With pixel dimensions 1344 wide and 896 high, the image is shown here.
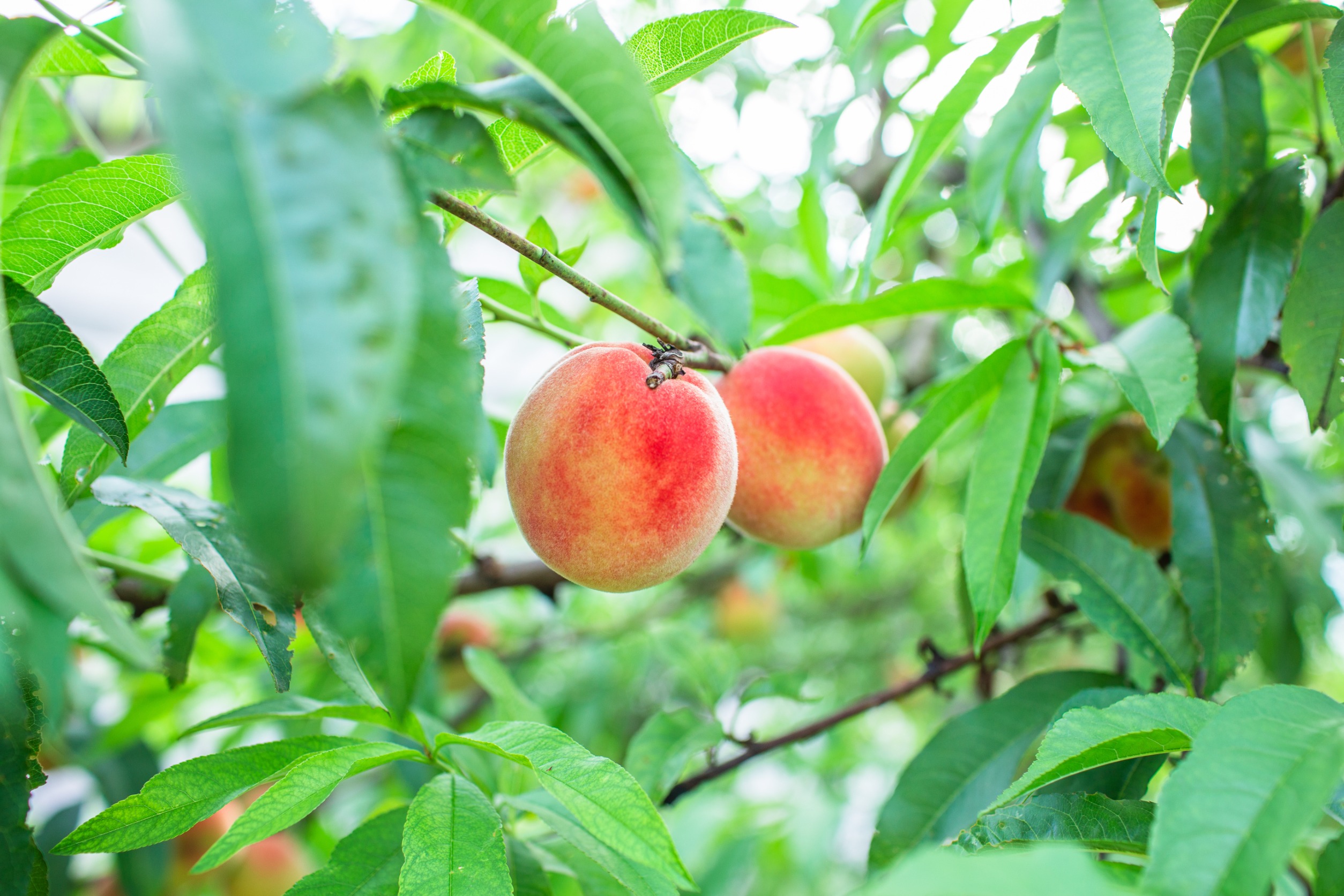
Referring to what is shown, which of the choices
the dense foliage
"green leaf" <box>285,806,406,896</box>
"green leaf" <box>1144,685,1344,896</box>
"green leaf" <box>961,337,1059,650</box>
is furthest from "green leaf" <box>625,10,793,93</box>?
"green leaf" <box>285,806,406,896</box>

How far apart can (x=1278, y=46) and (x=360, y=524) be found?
1.21 metres

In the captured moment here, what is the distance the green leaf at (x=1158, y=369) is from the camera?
25.5 inches

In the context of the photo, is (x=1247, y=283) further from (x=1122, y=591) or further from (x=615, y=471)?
(x=615, y=471)

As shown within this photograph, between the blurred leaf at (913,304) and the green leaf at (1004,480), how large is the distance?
8cm

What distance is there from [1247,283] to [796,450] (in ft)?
1.49

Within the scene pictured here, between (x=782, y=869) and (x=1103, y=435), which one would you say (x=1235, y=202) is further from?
(x=782, y=869)

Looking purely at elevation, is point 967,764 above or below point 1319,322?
below

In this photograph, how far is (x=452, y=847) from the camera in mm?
552

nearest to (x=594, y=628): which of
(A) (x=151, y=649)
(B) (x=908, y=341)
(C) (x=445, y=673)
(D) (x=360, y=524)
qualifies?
(C) (x=445, y=673)

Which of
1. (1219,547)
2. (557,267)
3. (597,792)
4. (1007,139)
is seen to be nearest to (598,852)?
(597,792)

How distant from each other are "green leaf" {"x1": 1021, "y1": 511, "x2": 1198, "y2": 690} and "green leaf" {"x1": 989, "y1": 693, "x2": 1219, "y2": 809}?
0.26m

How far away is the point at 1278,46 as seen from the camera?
1.01m

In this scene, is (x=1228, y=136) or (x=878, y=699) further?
(x=878, y=699)

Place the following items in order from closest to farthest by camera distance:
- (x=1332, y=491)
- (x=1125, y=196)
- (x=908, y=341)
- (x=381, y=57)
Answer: (x=1125, y=196) → (x=1332, y=491) → (x=908, y=341) → (x=381, y=57)
